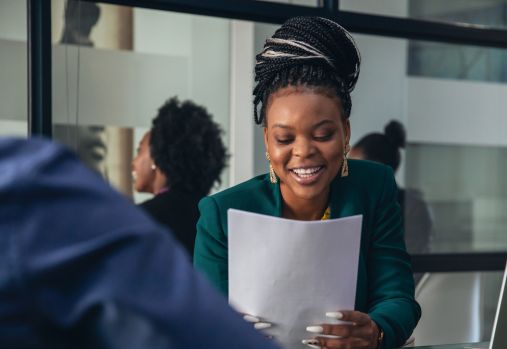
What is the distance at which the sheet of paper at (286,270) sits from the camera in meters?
1.60

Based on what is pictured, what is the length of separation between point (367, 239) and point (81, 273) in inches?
55.4

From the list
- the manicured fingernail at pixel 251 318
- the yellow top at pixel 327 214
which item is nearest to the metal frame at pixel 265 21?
the yellow top at pixel 327 214

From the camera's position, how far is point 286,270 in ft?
5.28

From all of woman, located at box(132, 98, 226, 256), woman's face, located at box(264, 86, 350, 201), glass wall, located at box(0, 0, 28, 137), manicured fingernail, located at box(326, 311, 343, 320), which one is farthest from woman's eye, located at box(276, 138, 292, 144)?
glass wall, located at box(0, 0, 28, 137)

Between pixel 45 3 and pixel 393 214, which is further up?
pixel 45 3

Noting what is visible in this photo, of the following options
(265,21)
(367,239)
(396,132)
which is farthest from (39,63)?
(396,132)

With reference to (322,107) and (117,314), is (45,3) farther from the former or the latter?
(117,314)

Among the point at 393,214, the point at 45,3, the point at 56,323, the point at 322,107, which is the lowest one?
the point at 393,214

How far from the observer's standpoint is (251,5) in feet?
9.66

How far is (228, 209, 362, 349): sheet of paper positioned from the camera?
1601mm

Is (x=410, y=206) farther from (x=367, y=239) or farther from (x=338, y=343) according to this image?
(x=338, y=343)

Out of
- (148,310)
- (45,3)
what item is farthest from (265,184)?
(148,310)

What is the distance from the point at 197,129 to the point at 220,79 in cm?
127

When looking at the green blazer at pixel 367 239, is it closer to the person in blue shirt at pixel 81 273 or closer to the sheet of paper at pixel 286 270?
the sheet of paper at pixel 286 270
